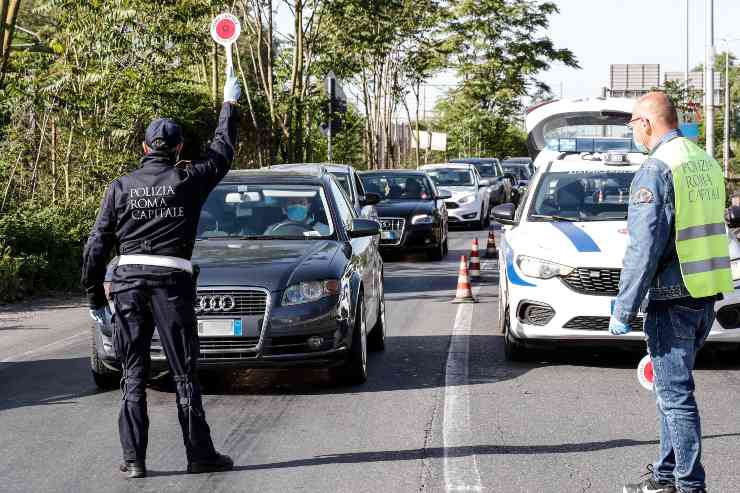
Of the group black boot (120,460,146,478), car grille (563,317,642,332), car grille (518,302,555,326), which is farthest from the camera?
car grille (518,302,555,326)

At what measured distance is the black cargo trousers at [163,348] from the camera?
20.6ft

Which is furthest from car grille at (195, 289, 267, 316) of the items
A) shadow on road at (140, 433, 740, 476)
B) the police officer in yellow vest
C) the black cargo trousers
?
the police officer in yellow vest

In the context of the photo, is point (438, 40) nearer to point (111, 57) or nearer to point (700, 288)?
point (111, 57)

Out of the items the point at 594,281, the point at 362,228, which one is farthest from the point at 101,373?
the point at 594,281

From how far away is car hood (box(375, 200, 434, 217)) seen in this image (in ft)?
71.4

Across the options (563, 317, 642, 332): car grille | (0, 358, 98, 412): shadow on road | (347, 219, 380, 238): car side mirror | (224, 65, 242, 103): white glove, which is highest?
(224, 65, 242, 103): white glove

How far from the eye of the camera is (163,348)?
20.8 ft

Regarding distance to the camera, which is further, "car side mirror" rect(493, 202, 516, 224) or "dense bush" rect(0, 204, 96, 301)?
"dense bush" rect(0, 204, 96, 301)

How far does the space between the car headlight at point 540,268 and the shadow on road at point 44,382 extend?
11.4ft

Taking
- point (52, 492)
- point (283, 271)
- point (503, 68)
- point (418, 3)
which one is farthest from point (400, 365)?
point (503, 68)

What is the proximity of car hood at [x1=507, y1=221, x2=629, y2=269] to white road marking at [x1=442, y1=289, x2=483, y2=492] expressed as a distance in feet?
3.54

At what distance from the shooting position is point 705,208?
18.1 ft

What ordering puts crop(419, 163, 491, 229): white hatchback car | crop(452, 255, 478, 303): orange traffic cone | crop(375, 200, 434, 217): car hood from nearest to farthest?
1. crop(452, 255, 478, 303): orange traffic cone
2. crop(375, 200, 434, 217): car hood
3. crop(419, 163, 491, 229): white hatchback car

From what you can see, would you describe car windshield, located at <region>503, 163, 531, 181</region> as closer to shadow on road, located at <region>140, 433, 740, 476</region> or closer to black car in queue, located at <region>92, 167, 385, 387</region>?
black car in queue, located at <region>92, 167, 385, 387</region>
